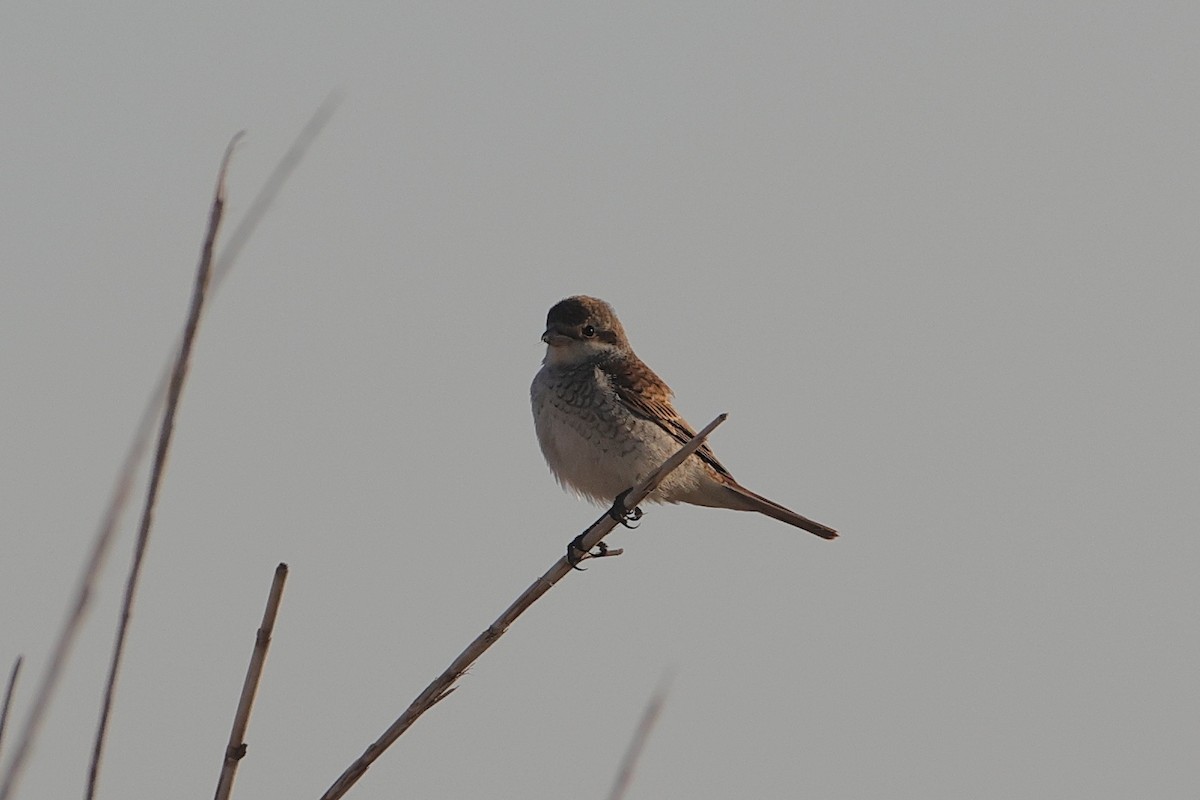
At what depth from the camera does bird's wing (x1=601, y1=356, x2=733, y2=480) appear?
7453 mm

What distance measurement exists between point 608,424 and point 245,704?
473cm

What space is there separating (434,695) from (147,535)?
56cm

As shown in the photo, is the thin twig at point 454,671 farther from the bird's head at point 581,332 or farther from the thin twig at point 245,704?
the bird's head at point 581,332

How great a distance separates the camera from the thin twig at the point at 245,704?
8.16 ft

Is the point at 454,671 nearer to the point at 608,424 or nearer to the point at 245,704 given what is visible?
the point at 245,704

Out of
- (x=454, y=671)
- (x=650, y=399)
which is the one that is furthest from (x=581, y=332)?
(x=454, y=671)

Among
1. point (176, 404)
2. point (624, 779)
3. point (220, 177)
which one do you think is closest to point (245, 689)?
point (176, 404)

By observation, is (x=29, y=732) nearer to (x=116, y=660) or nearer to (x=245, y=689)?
(x=116, y=660)

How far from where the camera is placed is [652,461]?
7.24 m

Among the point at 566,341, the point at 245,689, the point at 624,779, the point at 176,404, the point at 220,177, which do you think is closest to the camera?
the point at 220,177

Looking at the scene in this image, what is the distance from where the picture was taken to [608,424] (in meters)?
7.21

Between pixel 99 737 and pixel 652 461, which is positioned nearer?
pixel 99 737

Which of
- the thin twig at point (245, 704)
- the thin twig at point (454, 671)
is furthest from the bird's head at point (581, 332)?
the thin twig at point (245, 704)

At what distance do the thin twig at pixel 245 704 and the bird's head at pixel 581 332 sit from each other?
5.12 metres
